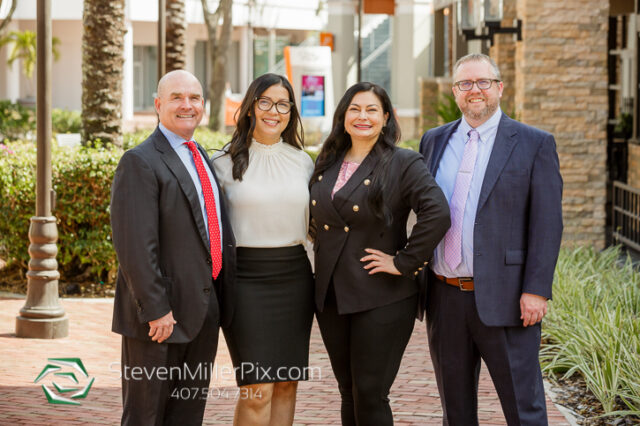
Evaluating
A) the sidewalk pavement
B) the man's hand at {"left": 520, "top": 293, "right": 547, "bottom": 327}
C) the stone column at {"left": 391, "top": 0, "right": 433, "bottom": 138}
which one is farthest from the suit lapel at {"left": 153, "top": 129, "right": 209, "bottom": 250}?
the stone column at {"left": 391, "top": 0, "right": 433, "bottom": 138}

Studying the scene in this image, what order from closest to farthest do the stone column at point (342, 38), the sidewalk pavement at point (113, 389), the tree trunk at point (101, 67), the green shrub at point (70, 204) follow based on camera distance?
the sidewalk pavement at point (113, 389)
the green shrub at point (70, 204)
the tree trunk at point (101, 67)
the stone column at point (342, 38)

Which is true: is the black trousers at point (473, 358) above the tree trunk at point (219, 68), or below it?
below

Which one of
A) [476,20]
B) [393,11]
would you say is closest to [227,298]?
[476,20]

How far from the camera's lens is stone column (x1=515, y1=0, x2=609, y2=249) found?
11.7 m

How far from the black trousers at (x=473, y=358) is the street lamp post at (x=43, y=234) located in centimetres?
459

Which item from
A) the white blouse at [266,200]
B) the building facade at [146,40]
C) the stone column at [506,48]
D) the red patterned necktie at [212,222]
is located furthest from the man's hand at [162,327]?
the building facade at [146,40]

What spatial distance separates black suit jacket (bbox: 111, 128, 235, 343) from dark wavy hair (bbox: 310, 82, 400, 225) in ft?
2.19

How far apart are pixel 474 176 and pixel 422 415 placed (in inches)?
82.2

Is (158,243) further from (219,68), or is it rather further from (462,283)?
(219,68)

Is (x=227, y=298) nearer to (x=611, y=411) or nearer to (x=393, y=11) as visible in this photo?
(x=611, y=411)

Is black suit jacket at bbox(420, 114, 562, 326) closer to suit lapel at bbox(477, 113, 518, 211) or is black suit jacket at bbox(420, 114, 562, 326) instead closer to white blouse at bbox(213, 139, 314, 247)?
suit lapel at bbox(477, 113, 518, 211)

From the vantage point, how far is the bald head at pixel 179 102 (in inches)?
183

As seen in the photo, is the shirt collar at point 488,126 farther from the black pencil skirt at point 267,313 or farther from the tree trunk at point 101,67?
the tree trunk at point 101,67

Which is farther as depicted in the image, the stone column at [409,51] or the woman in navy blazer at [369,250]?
the stone column at [409,51]
